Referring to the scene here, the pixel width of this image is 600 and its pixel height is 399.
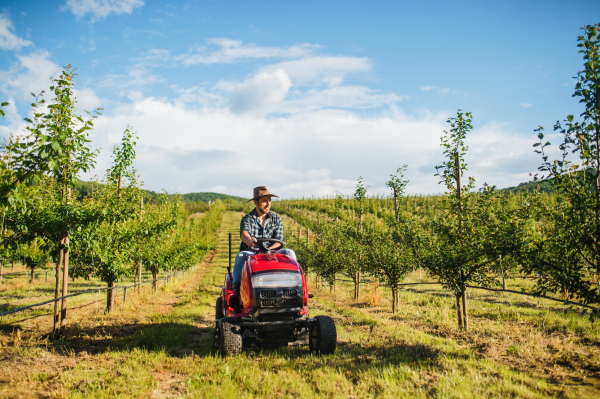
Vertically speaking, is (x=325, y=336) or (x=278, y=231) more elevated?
(x=278, y=231)

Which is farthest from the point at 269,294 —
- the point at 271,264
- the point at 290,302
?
the point at 271,264

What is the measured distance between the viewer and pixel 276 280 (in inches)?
188

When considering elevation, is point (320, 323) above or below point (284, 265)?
below

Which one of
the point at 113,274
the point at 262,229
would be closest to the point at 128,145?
the point at 113,274

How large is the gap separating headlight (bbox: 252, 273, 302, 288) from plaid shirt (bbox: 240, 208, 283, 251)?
1314 millimetres

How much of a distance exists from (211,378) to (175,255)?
16.7 m

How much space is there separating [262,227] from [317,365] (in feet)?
8.65

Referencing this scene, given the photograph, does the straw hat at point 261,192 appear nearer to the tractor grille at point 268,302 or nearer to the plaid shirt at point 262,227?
the plaid shirt at point 262,227

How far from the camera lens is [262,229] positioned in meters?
6.20

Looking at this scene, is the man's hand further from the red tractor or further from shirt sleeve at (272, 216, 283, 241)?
shirt sleeve at (272, 216, 283, 241)

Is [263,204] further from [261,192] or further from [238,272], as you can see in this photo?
[238,272]

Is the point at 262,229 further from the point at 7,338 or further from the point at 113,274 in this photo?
the point at 113,274

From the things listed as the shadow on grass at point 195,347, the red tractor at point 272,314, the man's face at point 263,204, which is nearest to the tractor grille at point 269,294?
the red tractor at point 272,314

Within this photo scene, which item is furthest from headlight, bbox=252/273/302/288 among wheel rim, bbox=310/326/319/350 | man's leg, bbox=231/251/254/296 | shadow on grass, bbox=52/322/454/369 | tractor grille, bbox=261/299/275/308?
shadow on grass, bbox=52/322/454/369
